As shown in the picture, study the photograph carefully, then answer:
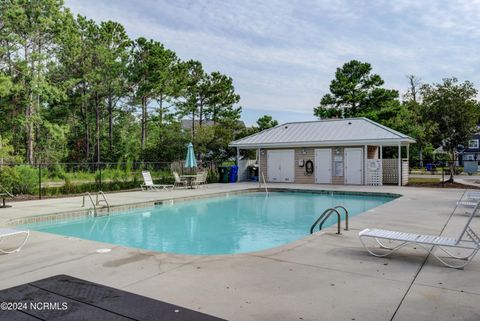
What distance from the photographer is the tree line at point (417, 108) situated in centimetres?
1792

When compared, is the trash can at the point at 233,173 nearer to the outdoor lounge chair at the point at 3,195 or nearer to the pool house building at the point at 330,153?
the pool house building at the point at 330,153

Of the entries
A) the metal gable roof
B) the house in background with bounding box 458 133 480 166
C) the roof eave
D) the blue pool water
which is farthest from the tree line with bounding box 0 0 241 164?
the house in background with bounding box 458 133 480 166

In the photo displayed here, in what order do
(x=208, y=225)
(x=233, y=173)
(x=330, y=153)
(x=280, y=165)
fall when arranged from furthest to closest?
1. (x=233, y=173)
2. (x=280, y=165)
3. (x=330, y=153)
4. (x=208, y=225)

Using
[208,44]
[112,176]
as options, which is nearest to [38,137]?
[112,176]

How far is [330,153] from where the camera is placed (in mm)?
19438

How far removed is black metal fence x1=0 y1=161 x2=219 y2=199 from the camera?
13156mm

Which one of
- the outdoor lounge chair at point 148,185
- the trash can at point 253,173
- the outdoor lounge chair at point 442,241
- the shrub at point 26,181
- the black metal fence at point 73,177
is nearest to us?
the outdoor lounge chair at point 442,241

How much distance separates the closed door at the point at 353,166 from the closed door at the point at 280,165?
3083mm

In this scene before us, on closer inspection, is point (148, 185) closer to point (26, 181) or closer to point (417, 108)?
point (26, 181)

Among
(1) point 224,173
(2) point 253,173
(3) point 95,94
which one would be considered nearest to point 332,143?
(2) point 253,173

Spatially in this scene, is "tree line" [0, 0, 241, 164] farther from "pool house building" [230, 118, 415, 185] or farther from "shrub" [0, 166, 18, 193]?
"shrub" [0, 166, 18, 193]

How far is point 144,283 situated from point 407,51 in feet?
61.1

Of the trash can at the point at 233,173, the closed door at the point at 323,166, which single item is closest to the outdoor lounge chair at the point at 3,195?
the trash can at the point at 233,173

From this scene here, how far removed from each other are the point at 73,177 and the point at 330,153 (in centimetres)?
1272
